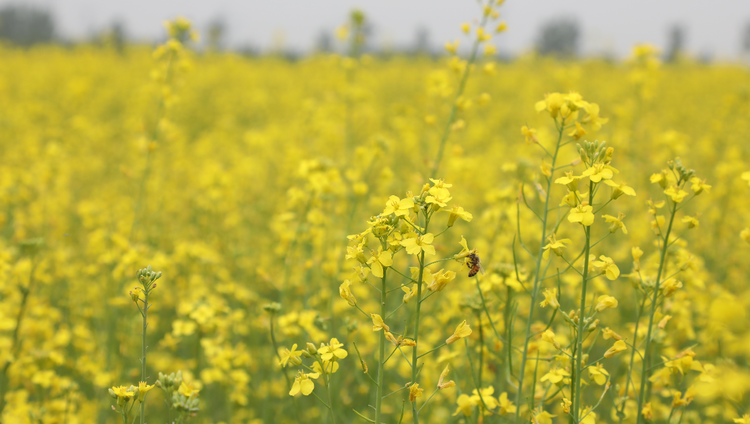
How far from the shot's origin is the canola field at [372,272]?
184 cm

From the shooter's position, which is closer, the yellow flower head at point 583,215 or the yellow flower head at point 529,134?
the yellow flower head at point 583,215

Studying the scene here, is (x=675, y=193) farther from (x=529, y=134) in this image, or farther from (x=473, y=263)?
(x=473, y=263)

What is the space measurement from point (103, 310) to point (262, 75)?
53.5 ft

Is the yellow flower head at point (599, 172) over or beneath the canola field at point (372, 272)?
over

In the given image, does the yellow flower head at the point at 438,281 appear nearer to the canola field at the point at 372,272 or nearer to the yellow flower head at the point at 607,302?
the canola field at the point at 372,272

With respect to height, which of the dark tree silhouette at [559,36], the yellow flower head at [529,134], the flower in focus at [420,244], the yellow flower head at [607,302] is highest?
the dark tree silhouette at [559,36]

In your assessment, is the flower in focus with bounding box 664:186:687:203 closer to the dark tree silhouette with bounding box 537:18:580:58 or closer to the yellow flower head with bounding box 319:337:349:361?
the yellow flower head with bounding box 319:337:349:361

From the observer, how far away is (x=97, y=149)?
359 inches

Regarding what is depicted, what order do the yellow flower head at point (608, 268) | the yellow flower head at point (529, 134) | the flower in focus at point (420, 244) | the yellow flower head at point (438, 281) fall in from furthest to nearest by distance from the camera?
the yellow flower head at point (529, 134), the yellow flower head at point (608, 268), the yellow flower head at point (438, 281), the flower in focus at point (420, 244)

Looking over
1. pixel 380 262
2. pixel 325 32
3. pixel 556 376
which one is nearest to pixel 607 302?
pixel 556 376

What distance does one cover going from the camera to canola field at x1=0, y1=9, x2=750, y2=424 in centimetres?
184

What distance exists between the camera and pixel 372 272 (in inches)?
59.9

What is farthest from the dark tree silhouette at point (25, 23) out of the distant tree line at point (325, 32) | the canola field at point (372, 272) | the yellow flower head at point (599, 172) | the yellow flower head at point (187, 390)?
the yellow flower head at point (599, 172)

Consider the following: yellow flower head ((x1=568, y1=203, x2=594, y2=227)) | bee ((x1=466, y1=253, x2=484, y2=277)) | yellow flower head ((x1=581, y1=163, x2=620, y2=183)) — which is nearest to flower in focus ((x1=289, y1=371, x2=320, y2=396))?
bee ((x1=466, y1=253, x2=484, y2=277))
